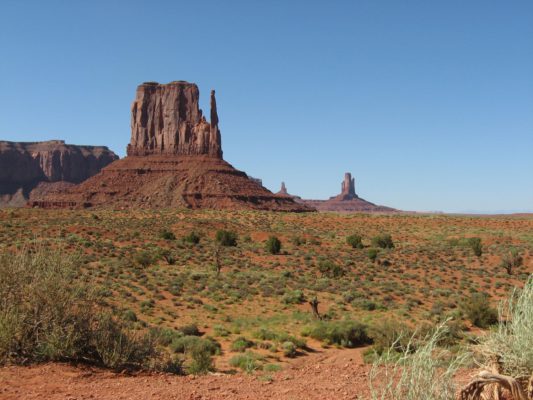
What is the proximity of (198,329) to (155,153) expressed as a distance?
104452 millimetres

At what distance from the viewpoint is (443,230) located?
5859 centimetres

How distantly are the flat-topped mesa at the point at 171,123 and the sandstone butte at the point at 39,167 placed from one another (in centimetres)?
6373

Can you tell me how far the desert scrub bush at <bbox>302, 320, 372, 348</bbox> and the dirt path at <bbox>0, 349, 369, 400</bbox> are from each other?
6.53m

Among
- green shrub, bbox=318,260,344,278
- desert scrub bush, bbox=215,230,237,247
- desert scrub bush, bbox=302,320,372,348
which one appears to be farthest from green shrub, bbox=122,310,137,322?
desert scrub bush, bbox=215,230,237,247

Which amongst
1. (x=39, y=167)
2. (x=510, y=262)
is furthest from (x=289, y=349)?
(x=39, y=167)

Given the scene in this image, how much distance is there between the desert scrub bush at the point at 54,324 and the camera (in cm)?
819

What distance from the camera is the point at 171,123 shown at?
11838 centimetres

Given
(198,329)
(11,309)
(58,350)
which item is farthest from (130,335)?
(198,329)

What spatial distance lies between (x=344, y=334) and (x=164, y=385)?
347 inches

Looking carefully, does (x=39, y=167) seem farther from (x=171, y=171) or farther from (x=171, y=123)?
(x=171, y=171)

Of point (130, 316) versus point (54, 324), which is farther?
point (130, 316)

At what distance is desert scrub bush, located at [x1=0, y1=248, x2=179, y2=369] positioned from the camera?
8.19 m

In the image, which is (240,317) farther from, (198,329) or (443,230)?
(443,230)

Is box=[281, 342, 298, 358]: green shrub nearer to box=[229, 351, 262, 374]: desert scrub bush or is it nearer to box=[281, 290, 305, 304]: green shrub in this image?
box=[229, 351, 262, 374]: desert scrub bush
